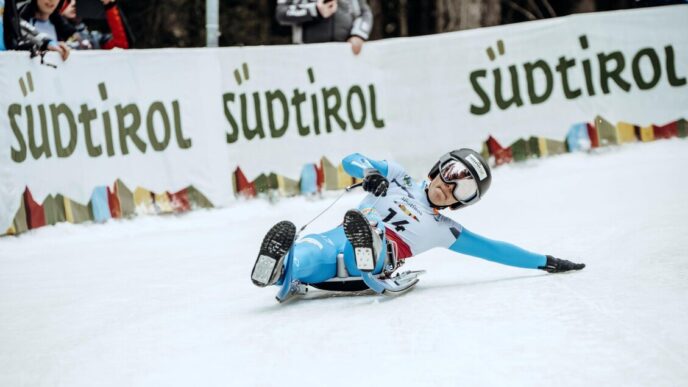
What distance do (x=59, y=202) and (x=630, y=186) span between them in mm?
4845

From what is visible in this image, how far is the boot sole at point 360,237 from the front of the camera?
407cm

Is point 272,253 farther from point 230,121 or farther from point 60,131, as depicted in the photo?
point 230,121

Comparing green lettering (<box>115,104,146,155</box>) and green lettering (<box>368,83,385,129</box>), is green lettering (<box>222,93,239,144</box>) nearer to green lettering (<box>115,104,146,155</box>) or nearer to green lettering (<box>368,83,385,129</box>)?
green lettering (<box>115,104,146,155</box>)

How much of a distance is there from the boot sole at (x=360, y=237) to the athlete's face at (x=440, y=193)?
61 centimetres

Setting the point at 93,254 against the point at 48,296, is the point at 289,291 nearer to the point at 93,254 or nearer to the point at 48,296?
the point at 48,296

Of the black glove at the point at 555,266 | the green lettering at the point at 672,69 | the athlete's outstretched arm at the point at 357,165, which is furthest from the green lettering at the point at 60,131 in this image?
the green lettering at the point at 672,69

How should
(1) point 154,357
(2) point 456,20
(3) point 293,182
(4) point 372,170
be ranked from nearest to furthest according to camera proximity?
(1) point 154,357, (4) point 372,170, (3) point 293,182, (2) point 456,20

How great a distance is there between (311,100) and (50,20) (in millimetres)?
2470

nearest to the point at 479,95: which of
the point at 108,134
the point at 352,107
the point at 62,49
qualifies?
the point at 352,107

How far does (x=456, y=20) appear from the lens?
1154 centimetres

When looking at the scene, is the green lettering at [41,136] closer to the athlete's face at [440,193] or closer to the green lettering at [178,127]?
the green lettering at [178,127]

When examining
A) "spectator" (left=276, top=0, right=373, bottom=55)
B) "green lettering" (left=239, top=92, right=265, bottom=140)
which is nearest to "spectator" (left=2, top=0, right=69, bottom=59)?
"green lettering" (left=239, top=92, right=265, bottom=140)

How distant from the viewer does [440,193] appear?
179 inches

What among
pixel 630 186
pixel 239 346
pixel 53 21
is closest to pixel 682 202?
pixel 630 186
